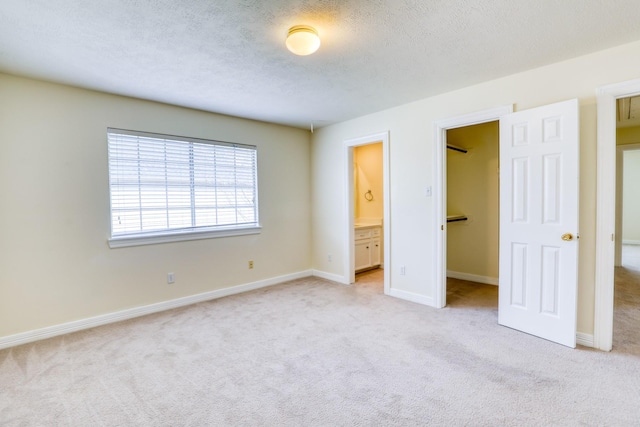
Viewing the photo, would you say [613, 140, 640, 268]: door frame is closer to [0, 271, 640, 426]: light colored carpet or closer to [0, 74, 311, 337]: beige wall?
[0, 271, 640, 426]: light colored carpet

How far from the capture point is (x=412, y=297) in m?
3.80

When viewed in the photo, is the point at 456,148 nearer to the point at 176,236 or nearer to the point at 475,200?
the point at 475,200

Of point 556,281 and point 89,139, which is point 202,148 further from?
point 556,281

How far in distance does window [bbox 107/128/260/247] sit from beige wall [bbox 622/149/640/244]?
928 cm

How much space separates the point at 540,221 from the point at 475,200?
6.50 ft

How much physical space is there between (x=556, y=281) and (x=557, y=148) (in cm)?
115

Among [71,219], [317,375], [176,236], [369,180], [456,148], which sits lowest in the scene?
[317,375]

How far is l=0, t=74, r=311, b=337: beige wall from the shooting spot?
278 centimetres

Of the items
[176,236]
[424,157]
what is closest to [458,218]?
[424,157]

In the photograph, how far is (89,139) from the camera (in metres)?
3.15

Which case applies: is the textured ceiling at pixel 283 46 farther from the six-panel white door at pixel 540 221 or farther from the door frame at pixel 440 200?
the six-panel white door at pixel 540 221

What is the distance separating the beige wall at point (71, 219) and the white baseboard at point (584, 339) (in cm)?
393

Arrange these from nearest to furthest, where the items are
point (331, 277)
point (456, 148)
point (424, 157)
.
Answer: point (424, 157) < point (456, 148) < point (331, 277)

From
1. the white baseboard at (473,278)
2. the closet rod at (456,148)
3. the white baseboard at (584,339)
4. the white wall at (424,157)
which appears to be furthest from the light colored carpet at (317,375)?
the closet rod at (456,148)
